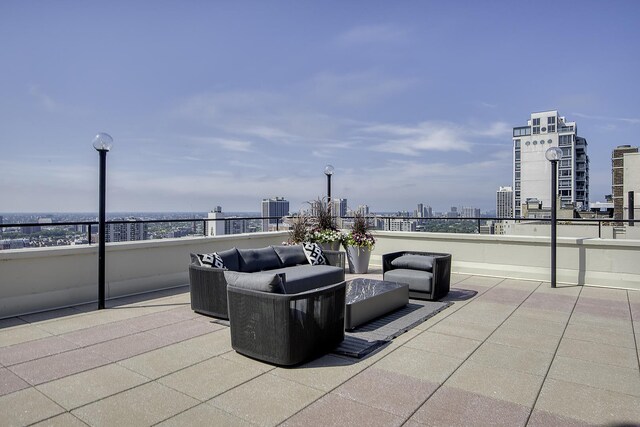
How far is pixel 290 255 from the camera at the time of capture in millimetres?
5801


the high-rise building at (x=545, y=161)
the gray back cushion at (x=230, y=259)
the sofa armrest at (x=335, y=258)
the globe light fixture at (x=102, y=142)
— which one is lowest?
the sofa armrest at (x=335, y=258)

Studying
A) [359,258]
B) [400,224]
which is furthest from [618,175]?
[359,258]

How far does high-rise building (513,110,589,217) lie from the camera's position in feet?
177

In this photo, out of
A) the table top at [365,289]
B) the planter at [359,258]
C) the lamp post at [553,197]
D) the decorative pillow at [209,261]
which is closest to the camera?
the table top at [365,289]

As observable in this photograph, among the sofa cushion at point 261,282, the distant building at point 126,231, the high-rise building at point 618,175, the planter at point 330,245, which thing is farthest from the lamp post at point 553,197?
the high-rise building at point 618,175

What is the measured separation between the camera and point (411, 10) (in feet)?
25.8

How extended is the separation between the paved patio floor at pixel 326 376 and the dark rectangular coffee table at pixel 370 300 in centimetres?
50

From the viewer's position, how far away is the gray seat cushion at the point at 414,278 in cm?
532

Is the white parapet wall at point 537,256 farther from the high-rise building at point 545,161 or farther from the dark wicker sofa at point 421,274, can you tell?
the high-rise building at point 545,161

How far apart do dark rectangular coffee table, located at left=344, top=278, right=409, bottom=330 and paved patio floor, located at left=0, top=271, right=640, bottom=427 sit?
0.50 meters

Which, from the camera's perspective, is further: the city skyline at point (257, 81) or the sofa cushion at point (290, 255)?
the city skyline at point (257, 81)

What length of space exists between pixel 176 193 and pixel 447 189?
36.5 feet

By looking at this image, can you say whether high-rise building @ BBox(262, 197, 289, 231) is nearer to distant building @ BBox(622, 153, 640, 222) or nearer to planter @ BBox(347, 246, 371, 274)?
planter @ BBox(347, 246, 371, 274)

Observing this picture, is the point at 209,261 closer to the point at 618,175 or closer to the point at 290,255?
the point at 290,255
